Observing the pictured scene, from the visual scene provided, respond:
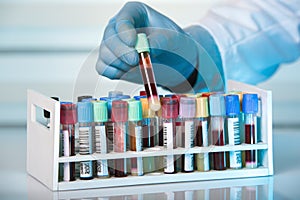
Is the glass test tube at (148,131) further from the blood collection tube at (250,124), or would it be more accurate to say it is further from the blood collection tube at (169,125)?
the blood collection tube at (250,124)

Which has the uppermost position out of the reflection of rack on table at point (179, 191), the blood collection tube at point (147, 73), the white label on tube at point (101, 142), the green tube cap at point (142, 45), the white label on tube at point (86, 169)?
the green tube cap at point (142, 45)

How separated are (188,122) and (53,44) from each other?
969 mm

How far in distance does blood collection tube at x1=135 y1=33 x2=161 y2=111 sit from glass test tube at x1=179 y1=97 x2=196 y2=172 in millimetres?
41

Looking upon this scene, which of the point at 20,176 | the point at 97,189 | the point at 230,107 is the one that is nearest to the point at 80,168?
the point at 97,189

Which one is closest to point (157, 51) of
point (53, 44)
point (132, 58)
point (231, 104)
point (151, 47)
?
point (151, 47)

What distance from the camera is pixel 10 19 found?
2346mm

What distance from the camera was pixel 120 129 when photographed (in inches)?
54.8

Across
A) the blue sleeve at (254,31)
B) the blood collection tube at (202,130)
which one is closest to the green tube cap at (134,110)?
the blood collection tube at (202,130)

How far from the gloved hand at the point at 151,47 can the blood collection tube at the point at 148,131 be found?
109 millimetres

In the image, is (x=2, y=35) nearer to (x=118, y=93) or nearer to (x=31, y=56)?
(x=31, y=56)

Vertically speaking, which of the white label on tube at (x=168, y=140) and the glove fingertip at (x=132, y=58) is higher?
the glove fingertip at (x=132, y=58)

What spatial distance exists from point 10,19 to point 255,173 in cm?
110

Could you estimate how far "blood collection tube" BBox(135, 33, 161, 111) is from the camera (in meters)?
1.42

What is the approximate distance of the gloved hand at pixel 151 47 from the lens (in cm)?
152
